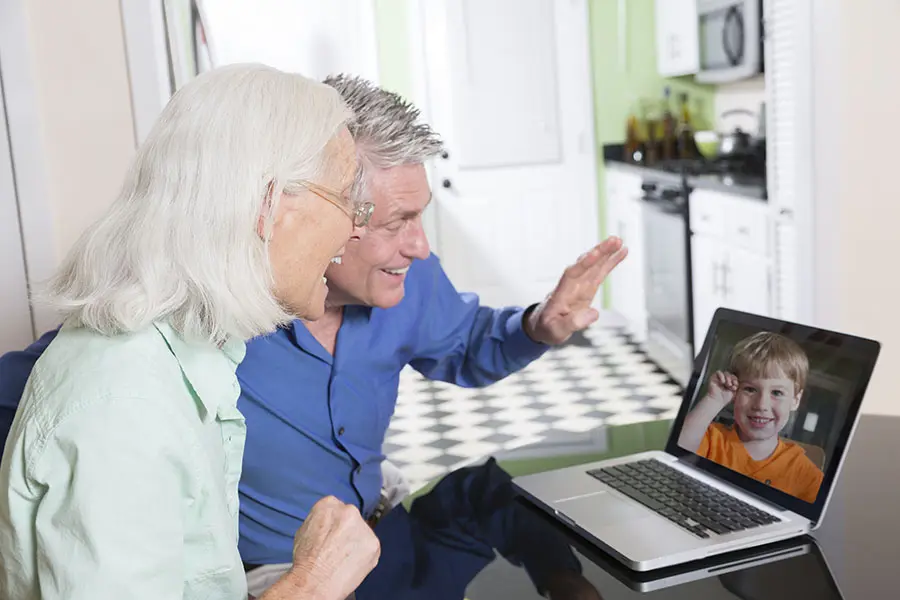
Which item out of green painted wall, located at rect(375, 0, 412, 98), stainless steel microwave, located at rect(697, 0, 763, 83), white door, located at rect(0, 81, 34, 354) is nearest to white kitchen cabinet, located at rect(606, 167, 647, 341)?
stainless steel microwave, located at rect(697, 0, 763, 83)

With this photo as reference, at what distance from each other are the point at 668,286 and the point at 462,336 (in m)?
3.30

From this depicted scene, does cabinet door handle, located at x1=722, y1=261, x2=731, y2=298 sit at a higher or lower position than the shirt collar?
lower

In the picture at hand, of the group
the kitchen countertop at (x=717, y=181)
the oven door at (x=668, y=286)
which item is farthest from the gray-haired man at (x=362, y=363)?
the oven door at (x=668, y=286)

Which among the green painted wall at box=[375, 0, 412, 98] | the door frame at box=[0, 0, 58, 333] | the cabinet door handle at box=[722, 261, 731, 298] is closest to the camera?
the door frame at box=[0, 0, 58, 333]

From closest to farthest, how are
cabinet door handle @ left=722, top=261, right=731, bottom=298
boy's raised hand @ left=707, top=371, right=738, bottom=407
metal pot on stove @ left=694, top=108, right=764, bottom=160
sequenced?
boy's raised hand @ left=707, top=371, right=738, bottom=407, cabinet door handle @ left=722, top=261, right=731, bottom=298, metal pot on stove @ left=694, top=108, right=764, bottom=160

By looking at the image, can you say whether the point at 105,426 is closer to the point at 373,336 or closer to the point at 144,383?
the point at 144,383

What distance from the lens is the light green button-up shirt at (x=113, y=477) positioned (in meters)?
0.89

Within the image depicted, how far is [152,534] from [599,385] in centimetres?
446

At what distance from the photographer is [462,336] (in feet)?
6.30

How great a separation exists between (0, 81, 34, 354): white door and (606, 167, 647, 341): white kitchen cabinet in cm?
381

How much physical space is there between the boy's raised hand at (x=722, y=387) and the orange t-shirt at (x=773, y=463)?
39mm

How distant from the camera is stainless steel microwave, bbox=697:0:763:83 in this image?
454cm

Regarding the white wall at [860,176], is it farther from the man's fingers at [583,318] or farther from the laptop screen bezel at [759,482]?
the laptop screen bezel at [759,482]

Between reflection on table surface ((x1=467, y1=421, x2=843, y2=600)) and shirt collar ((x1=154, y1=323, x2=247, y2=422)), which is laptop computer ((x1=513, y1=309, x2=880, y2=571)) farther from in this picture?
shirt collar ((x1=154, y1=323, x2=247, y2=422))
